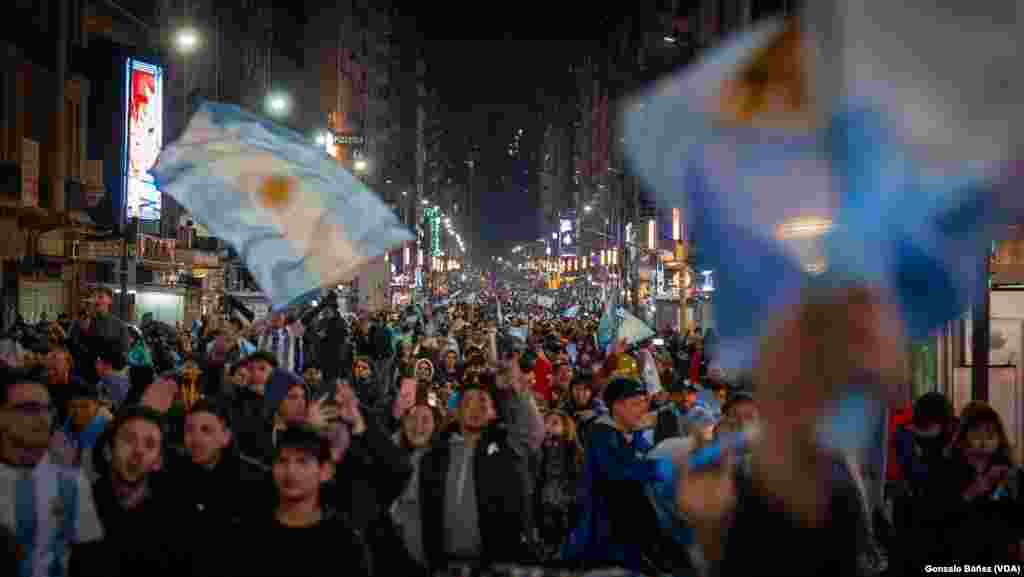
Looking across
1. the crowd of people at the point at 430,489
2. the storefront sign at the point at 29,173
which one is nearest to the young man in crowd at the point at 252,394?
the crowd of people at the point at 430,489

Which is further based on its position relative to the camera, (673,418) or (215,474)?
(673,418)

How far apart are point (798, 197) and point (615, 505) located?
3.00m

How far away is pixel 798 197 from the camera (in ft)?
12.3

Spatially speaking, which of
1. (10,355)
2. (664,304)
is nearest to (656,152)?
(10,355)

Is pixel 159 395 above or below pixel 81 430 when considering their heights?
above

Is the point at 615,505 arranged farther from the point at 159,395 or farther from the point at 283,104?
the point at 283,104

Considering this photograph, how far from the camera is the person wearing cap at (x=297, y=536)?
4.52 metres

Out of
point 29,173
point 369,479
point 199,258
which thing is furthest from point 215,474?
point 199,258

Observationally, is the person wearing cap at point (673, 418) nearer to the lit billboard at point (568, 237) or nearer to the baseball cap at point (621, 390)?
the baseball cap at point (621, 390)

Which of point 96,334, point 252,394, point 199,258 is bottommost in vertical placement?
point 252,394

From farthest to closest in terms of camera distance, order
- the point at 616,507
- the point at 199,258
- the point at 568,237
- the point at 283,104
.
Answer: the point at 568,237 < the point at 283,104 < the point at 199,258 < the point at 616,507

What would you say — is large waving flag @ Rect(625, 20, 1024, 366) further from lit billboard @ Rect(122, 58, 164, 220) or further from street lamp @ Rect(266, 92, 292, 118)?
street lamp @ Rect(266, 92, 292, 118)

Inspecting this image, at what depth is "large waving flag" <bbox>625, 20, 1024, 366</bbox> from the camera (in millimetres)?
3668

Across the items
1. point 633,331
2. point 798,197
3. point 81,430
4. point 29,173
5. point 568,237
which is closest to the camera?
point 798,197
